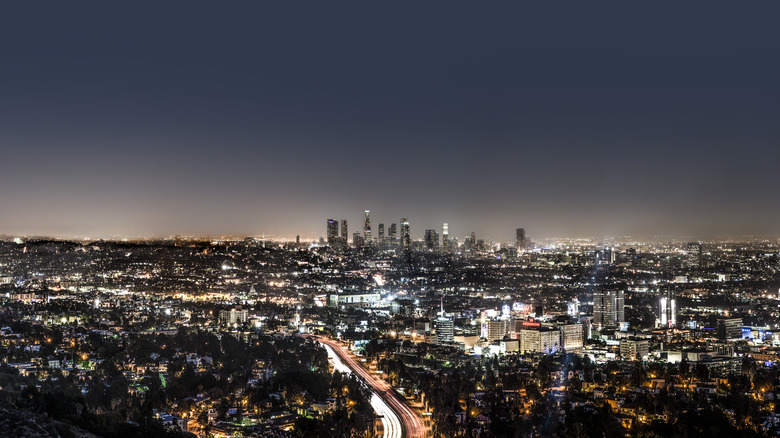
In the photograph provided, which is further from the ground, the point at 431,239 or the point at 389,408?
the point at 431,239

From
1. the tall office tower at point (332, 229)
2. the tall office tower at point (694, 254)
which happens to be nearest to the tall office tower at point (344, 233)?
the tall office tower at point (332, 229)

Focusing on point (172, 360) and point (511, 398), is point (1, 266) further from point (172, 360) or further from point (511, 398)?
point (511, 398)

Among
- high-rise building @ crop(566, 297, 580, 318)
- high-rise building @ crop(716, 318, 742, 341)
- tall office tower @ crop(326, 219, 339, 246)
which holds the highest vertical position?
tall office tower @ crop(326, 219, 339, 246)

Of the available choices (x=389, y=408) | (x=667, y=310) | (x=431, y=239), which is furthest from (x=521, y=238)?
(x=389, y=408)

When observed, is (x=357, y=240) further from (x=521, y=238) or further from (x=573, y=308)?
(x=573, y=308)

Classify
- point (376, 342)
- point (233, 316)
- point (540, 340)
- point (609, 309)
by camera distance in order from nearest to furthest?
point (376, 342) < point (540, 340) < point (233, 316) < point (609, 309)

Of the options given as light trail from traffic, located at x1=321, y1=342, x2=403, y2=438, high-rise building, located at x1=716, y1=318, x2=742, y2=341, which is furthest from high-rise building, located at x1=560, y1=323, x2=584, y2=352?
light trail from traffic, located at x1=321, y1=342, x2=403, y2=438

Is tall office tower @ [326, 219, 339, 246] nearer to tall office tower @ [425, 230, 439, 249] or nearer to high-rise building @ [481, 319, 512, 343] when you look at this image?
tall office tower @ [425, 230, 439, 249]
